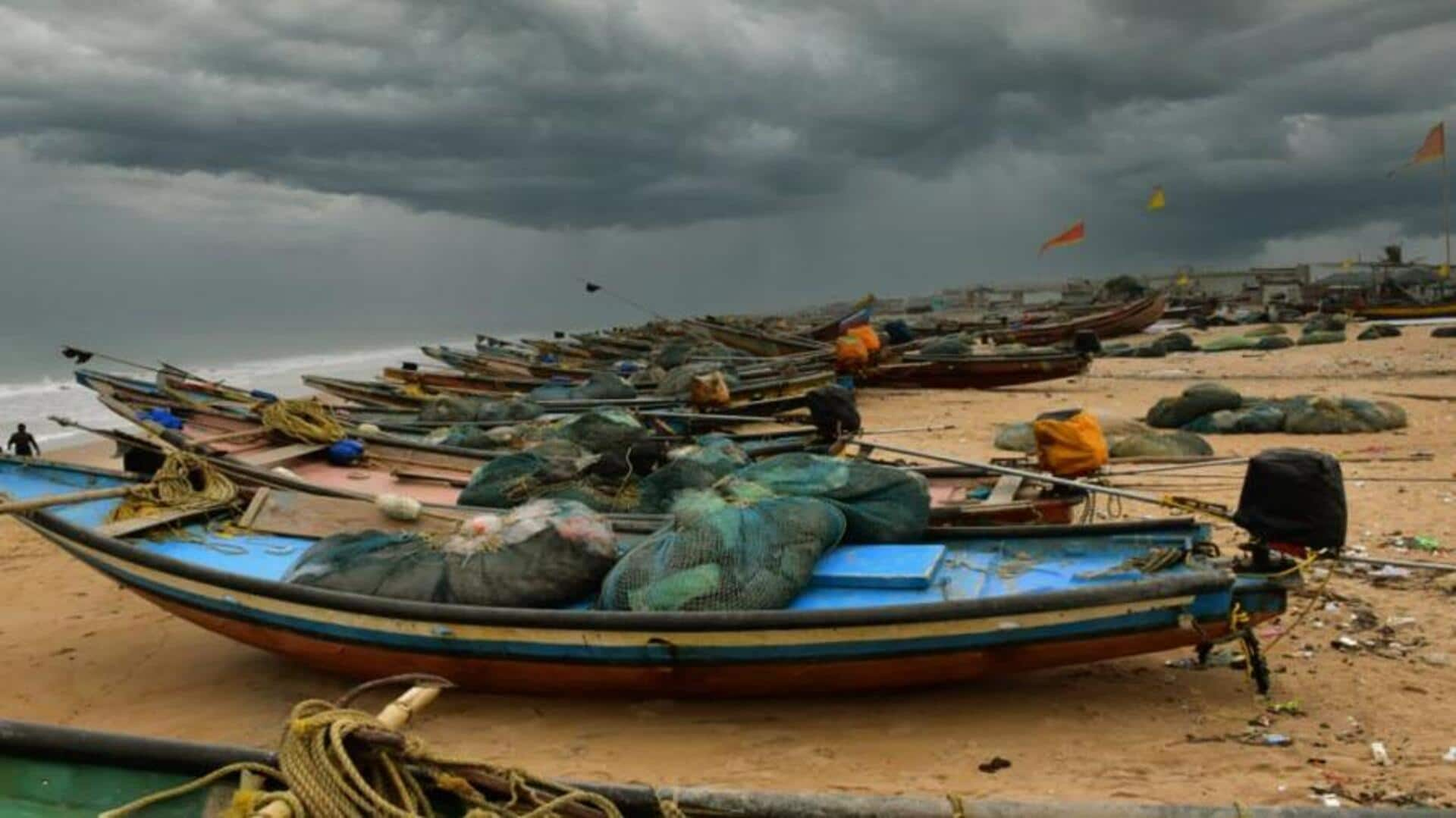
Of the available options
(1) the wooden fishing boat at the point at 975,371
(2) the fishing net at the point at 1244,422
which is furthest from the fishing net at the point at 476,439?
(1) the wooden fishing boat at the point at 975,371

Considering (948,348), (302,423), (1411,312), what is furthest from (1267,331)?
(302,423)

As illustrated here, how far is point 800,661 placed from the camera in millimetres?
5562

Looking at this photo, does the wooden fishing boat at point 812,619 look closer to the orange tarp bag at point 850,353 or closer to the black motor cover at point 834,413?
→ the black motor cover at point 834,413

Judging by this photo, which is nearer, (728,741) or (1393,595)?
(728,741)

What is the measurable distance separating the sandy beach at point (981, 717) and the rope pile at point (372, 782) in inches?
76.2

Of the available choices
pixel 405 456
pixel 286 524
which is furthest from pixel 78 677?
pixel 405 456

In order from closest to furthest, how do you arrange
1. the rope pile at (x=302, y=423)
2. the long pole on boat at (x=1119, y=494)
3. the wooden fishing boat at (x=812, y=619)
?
the wooden fishing boat at (x=812, y=619) → the long pole on boat at (x=1119, y=494) → the rope pile at (x=302, y=423)

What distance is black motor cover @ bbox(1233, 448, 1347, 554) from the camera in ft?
17.3

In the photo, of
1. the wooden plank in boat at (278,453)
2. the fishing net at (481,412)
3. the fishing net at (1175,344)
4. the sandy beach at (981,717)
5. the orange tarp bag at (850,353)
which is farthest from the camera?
the fishing net at (1175,344)

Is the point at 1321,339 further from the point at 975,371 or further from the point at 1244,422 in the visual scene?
the point at 1244,422

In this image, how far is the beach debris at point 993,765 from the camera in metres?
5.23

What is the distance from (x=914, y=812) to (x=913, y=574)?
8.43 ft

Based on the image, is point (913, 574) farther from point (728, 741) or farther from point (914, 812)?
point (914, 812)

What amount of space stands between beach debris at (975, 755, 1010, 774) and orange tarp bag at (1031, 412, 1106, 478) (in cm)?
269
